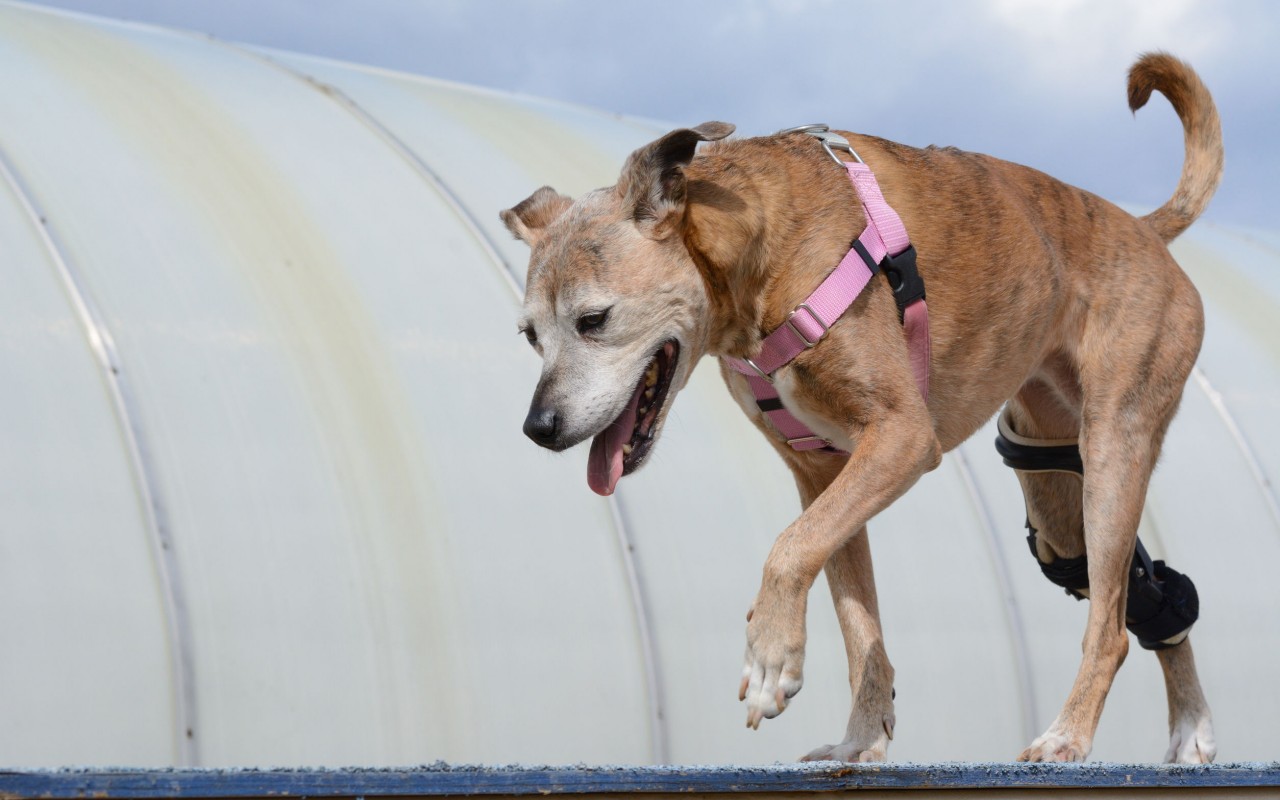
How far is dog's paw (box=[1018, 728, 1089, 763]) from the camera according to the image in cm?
381

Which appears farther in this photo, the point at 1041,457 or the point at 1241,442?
the point at 1241,442

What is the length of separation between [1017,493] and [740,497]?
6.23ft

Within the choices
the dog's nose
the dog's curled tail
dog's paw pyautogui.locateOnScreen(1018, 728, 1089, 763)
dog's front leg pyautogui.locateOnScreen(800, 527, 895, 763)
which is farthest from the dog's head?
the dog's curled tail

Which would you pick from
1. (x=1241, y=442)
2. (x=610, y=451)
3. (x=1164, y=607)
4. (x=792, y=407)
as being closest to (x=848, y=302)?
(x=792, y=407)

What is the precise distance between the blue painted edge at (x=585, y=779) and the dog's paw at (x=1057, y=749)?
86cm

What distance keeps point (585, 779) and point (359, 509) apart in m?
3.30

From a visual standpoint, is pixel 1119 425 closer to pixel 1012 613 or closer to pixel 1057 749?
pixel 1057 749

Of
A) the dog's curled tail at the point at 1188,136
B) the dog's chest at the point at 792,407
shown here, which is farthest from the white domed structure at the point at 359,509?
the dog's curled tail at the point at 1188,136

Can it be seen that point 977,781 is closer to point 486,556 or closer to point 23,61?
point 486,556

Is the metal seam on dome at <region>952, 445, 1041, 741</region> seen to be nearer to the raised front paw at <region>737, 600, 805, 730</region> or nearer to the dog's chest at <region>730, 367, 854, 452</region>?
the dog's chest at <region>730, 367, 854, 452</region>

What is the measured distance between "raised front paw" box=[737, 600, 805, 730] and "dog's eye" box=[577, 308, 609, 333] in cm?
78

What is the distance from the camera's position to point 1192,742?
4.85 metres

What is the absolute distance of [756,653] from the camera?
313cm

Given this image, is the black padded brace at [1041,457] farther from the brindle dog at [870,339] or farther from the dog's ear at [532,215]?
the dog's ear at [532,215]
